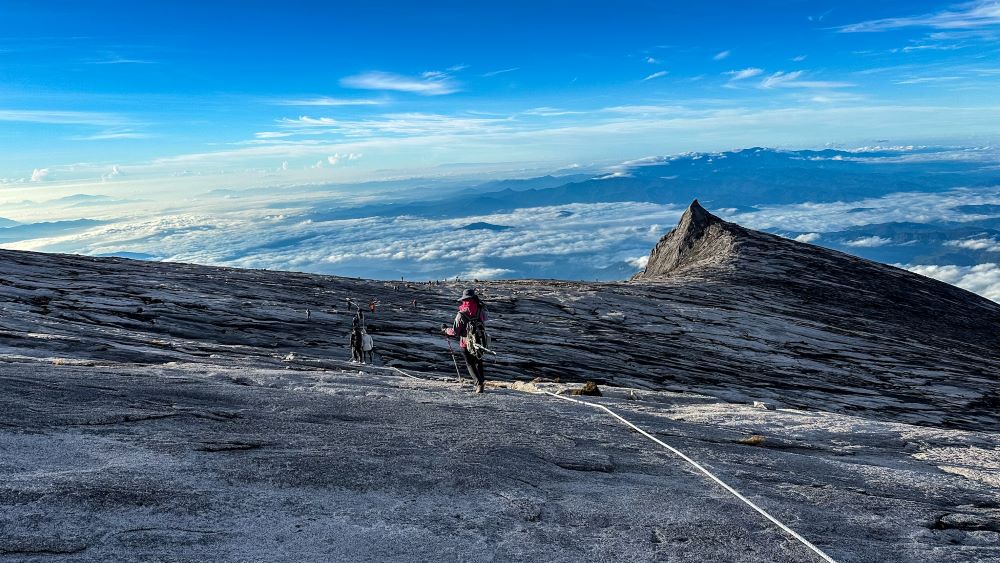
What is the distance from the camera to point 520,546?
7.28 m

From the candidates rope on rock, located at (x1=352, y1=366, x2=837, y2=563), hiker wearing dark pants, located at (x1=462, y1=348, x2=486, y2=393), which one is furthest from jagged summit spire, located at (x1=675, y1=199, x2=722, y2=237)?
rope on rock, located at (x1=352, y1=366, x2=837, y2=563)

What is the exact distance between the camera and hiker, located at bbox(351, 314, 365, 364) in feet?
74.5

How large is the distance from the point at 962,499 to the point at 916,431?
5437 millimetres

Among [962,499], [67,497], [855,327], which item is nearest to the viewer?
[67,497]

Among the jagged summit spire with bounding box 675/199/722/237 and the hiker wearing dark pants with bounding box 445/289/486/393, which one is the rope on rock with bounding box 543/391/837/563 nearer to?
the hiker wearing dark pants with bounding box 445/289/486/393

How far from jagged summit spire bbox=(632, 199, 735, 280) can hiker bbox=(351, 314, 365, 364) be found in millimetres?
46984

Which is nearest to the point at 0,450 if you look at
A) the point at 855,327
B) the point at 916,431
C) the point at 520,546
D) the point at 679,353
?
the point at 520,546

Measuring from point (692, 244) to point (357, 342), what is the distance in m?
55.6

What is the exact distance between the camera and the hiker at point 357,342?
2271cm

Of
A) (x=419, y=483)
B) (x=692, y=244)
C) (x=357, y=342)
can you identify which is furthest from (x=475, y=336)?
(x=692, y=244)

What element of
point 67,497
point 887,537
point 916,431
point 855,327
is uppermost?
point 67,497

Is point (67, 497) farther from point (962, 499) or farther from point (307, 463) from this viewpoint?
point (962, 499)

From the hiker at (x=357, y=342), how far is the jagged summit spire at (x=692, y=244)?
4698cm

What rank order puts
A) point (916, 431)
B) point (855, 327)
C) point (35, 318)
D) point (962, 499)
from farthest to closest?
point (855, 327) → point (35, 318) → point (916, 431) → point (962, 499)
